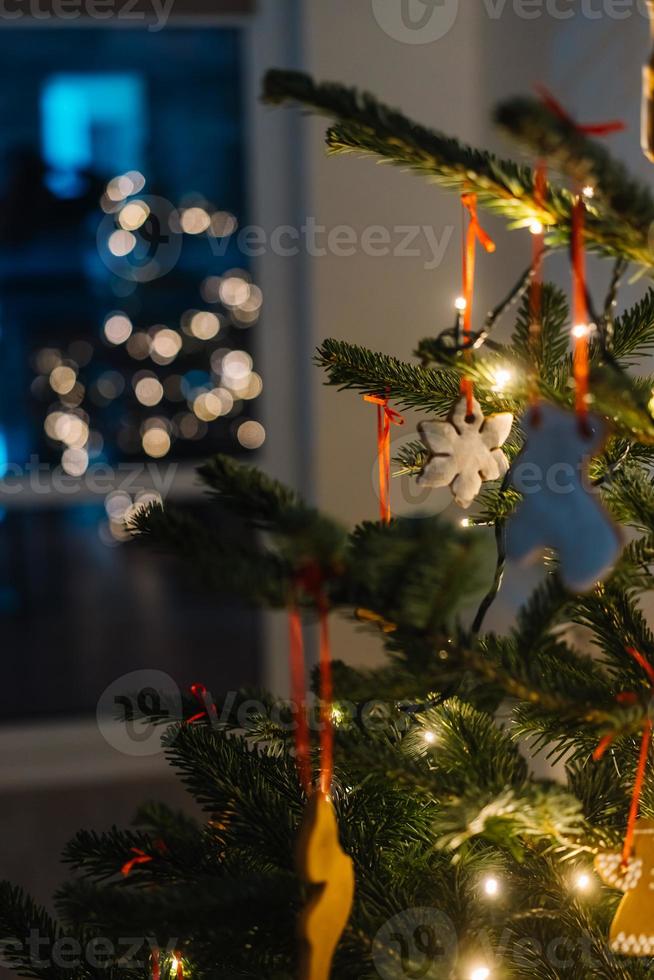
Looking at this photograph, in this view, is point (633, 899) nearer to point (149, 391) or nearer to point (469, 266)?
point (469, 266)

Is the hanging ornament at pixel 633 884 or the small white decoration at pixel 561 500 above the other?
the small white decoration at pixel 561 500

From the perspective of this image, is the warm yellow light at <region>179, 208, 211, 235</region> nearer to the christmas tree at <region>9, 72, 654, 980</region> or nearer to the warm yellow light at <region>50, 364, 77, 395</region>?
the warm yellow light at <region>50, 364, 77, 395</region>

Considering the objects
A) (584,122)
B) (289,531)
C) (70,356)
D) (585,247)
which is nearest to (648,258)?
(585,247)

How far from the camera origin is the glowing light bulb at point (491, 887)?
1.98 feet

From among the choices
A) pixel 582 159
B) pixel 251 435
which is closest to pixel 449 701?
pixel 582 159

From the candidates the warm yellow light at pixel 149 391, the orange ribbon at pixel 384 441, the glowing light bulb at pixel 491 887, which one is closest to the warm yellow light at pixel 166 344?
the warm yellow light at pixel 149 391

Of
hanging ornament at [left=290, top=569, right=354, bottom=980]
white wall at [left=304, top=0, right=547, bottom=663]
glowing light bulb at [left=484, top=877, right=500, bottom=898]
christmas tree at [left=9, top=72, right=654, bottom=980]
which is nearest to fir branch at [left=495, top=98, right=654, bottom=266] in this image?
christmas tree at [left=9, top=72, right=654, bottom=980]

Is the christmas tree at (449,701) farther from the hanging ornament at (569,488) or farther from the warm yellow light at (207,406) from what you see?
the warm yellow light at (207,406)

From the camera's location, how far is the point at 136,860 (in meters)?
0.65

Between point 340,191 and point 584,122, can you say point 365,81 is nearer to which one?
point 340,191

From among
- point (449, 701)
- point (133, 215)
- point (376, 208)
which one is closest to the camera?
point (449, 701)

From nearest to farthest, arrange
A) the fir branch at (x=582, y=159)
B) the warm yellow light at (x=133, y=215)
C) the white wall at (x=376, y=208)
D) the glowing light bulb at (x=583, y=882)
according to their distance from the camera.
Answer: the fir branch at (x=582, y=159) → the glowing light bulb at (x=583, y=882) → the white wall at (x=376, y=208) → the warm yellow light at (x=133, y=215)

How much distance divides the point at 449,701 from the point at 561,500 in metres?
0.22

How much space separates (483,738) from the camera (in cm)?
60
